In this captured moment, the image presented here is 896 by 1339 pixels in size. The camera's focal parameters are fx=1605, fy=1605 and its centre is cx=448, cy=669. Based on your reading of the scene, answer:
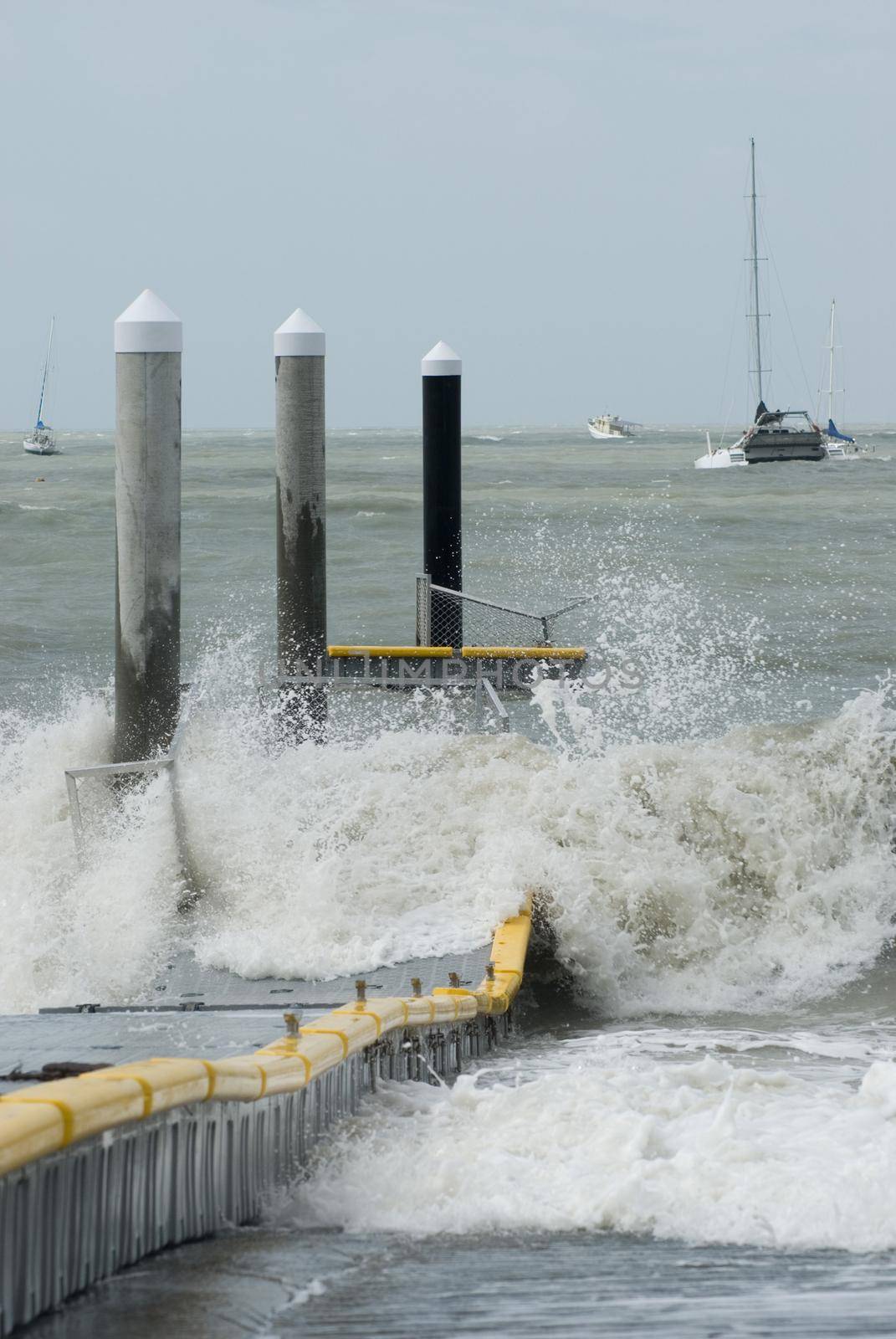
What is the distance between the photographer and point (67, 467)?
238 feet

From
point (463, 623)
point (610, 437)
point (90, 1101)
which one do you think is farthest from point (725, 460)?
point (90, 1101)

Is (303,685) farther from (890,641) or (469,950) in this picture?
(890,641)

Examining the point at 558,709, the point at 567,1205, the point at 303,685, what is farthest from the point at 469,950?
the point at 558,709

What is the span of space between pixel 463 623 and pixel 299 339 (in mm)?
4454

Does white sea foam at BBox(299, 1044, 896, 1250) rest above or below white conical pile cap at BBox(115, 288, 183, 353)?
below

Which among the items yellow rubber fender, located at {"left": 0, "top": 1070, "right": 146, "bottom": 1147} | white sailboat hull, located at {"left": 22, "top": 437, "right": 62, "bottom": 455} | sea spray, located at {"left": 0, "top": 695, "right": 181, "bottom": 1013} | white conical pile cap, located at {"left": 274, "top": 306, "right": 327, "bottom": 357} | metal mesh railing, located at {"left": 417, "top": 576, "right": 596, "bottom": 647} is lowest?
sea spray, located at {"left": 0, "top": 695, "right": 181, "bottom": 1013}

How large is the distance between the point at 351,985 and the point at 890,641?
50.7 ft

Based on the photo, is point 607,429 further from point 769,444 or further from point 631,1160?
point 631,1160

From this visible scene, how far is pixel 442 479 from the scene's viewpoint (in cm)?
1481

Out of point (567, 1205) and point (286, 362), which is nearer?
point (567, 1205)

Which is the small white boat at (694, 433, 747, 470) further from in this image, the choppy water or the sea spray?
the sea spray

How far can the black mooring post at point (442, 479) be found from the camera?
14719mm

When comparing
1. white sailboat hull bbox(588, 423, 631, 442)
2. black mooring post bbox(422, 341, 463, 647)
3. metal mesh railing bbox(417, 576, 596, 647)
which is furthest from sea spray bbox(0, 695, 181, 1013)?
white sailboat hull bbox(588, 423, 631, 442)

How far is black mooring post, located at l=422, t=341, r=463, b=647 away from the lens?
579 inches
